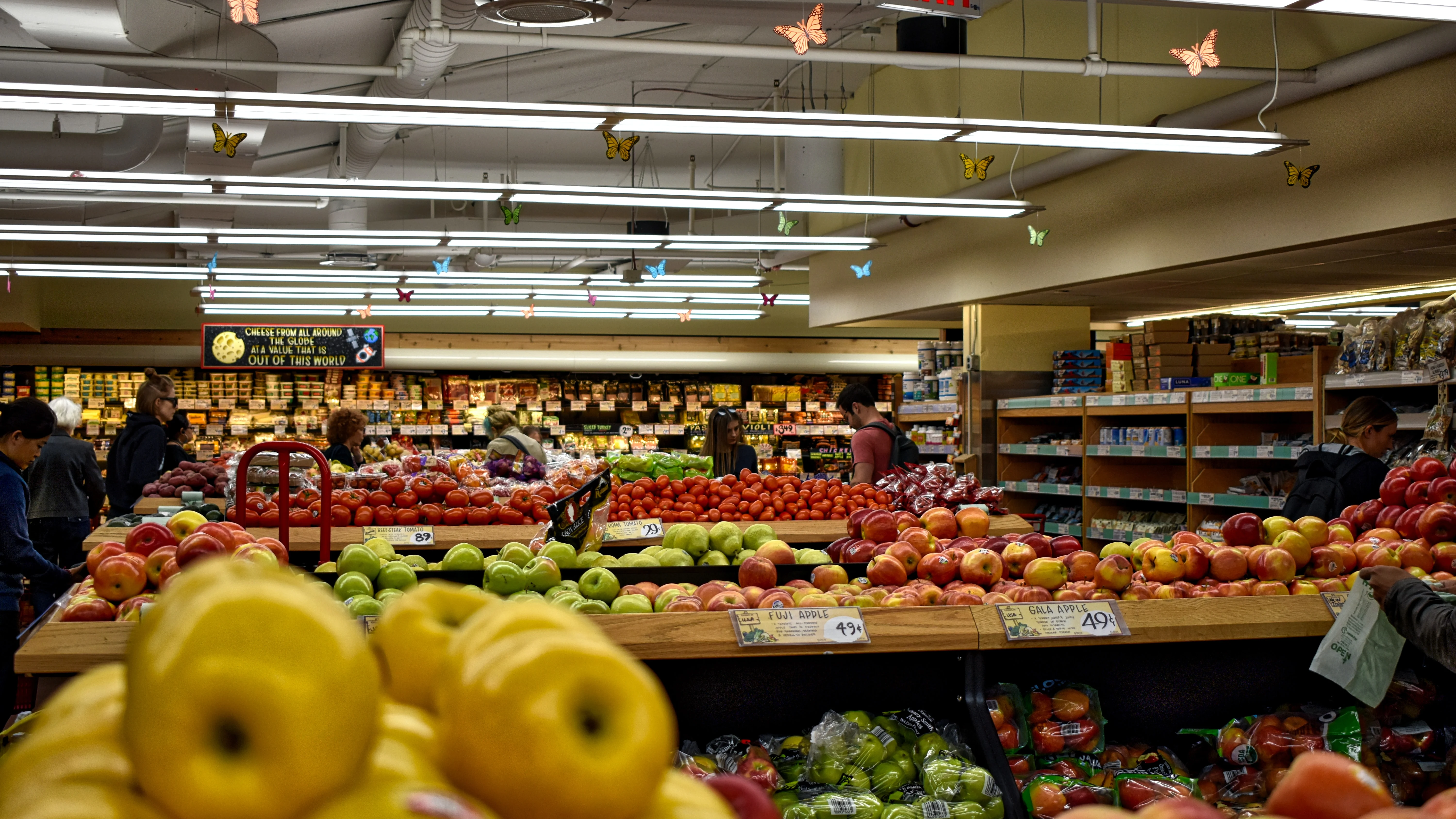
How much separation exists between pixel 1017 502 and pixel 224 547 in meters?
8.44

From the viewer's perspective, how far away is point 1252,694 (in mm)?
2785

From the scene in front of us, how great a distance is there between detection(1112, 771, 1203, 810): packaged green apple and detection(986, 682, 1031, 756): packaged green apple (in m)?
0.20

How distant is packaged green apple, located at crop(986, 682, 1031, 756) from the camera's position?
7.96 feet

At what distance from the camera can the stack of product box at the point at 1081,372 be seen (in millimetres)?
9195

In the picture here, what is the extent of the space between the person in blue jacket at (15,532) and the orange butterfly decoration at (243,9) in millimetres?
1730

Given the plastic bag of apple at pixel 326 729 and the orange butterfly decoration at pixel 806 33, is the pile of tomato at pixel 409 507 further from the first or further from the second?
the plastic bag of apple at pixel 326 729

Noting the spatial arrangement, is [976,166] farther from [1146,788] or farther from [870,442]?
[1146,788]

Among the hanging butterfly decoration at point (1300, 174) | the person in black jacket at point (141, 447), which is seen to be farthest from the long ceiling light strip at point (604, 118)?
the person in black jacket at point (141, 447)

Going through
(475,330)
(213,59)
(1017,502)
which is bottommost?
(1017,502)

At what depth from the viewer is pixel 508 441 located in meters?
7.91

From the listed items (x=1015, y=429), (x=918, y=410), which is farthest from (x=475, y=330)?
(x=1015, y=429)

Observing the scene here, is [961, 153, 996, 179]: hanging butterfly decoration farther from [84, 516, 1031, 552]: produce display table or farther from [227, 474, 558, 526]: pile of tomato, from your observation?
[227, 474, 558, 526]: pile of tomato

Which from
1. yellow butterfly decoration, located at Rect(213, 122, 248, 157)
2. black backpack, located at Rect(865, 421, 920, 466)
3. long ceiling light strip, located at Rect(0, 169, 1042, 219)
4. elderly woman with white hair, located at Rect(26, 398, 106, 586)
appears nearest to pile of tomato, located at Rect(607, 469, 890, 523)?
black backpack, located at Rect(865, 421, 920, 466)

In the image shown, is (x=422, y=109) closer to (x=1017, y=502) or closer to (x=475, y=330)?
(x=1017, y=502)
